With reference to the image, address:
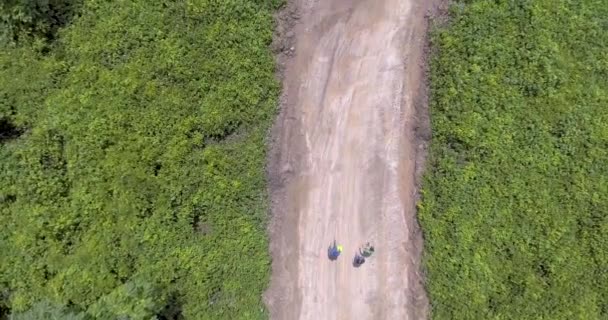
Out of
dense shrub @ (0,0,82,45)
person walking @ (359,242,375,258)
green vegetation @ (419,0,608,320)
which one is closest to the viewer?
dense shrub @ (0,0,82,45)

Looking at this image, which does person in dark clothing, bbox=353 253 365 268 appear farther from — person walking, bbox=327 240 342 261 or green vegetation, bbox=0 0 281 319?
green vegetation, bbox=0 0 281 319

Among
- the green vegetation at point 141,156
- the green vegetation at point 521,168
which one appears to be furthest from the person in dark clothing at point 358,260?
the green vegetation at point 141,156

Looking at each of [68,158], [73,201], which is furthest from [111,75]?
[73,201]

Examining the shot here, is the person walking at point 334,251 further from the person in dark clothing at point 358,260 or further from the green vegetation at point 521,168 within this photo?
the green vegetation at point 521,168

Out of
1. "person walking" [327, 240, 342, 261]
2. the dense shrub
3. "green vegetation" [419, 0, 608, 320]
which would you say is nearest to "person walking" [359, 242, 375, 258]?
"person walking" [327, 240, 342, 261]

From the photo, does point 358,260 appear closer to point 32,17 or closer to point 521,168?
point 521,168

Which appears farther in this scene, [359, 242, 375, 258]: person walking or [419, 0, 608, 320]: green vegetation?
[359, 242, 375, 258]: person walking
